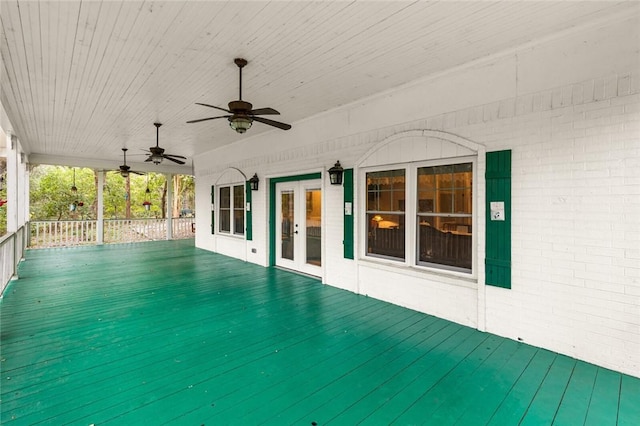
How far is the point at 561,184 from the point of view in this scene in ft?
10.1

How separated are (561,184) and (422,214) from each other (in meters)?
1.60

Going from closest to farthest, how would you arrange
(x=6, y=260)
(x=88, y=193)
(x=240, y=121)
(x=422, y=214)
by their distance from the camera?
(x=240, y=121) → (x=422, y=214) → (x=6, y=260) → (x=88, y=193)

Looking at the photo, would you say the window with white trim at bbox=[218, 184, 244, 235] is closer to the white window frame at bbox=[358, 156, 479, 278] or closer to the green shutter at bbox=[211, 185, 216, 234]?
the green shutter at bbox=[211, 185, 216, 234]

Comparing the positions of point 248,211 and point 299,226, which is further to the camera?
point 248,211

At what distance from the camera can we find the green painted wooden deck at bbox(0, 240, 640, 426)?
2.18m

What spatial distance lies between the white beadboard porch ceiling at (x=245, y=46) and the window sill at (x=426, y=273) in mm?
2565

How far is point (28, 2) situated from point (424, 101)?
4146mm

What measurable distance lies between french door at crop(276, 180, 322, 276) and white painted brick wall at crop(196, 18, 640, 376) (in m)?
2.35

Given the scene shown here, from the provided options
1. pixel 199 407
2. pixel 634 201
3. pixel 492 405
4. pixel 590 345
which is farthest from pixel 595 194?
pixel 199 407

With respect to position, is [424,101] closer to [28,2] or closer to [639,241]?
[639,241]

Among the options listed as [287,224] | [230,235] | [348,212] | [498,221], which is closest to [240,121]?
[348,212]

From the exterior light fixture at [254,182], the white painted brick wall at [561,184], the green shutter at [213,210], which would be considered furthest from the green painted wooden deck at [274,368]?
the green shutter at [213,210]

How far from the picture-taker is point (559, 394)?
243 cm

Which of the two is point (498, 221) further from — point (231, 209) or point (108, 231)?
point (108, 231)
